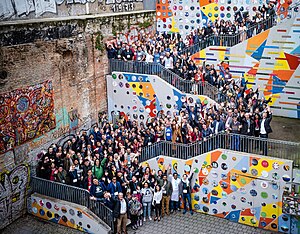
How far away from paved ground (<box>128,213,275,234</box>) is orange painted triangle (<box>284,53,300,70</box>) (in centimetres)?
813

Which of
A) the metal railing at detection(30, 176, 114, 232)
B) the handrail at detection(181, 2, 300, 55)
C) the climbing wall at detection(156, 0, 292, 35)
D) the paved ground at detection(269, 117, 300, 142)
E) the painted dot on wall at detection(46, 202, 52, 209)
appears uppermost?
the climbing wall at detection(156, 0, 292, 35)

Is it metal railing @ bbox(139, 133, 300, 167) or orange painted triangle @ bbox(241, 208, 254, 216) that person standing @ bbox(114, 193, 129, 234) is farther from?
orange painted triangle @ bbox(241, 208, 254, 216)

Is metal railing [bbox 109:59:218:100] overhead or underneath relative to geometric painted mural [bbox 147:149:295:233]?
overhead

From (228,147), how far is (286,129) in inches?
156

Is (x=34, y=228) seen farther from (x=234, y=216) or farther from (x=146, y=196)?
(x=234, y=216)

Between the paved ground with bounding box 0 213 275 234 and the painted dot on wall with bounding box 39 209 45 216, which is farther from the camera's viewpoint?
the painted dot on wall with bounding box 39 209 45 216

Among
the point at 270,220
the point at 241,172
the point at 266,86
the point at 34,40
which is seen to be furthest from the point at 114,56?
the point at 270,220

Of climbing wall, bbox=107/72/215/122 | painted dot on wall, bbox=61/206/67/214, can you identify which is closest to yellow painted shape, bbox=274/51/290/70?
climbing wall, bbox=107/72/215/122

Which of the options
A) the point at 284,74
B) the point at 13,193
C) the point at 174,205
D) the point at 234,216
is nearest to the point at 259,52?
the point at 284,74

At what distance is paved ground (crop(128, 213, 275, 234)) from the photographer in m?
15.7

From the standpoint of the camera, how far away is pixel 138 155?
1731 cm

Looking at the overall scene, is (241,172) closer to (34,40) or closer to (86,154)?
(86,154)

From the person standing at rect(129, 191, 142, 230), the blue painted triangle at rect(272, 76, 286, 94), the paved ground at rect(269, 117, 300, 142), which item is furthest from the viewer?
the blue painted triangle at rect(272, 76, 286, 94)

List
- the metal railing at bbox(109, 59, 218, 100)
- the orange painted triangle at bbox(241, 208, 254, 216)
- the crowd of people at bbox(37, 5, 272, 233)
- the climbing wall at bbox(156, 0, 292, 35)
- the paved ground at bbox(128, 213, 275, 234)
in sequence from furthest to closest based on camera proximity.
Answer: the climbing wall at bbox(156, 0, 292, 35)
the metal railing at bbox(109, 59, 218, 100)
the orange painted triangle at bbox(241, 208, 254, 216)
the paved ground at bbox(128, 213, 275, 234)
the crowd of people at bbox(37, 5, 272, 233)
